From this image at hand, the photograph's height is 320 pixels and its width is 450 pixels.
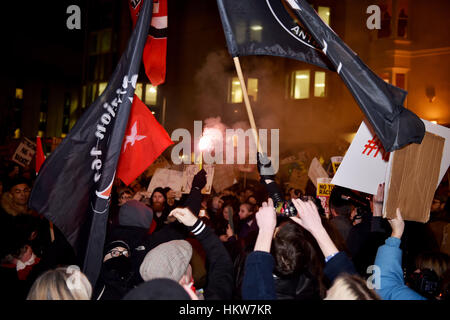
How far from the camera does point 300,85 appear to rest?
1856 centimetres

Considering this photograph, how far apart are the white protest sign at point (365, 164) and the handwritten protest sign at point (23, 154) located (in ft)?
26.6

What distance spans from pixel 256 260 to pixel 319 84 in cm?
1703

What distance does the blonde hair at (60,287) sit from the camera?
6.00 ft

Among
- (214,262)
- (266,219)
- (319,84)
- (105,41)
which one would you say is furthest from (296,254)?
(105,41)

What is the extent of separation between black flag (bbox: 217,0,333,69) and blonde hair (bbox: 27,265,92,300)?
6.67ft

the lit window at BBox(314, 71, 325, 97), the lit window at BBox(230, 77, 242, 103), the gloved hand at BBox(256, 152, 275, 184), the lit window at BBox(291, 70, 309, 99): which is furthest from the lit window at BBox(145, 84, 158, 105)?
the gloved hand at BBox(256, 152, 275, 184)

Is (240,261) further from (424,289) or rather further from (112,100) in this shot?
(112,100)

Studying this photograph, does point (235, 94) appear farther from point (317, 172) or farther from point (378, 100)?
point (378, 100)

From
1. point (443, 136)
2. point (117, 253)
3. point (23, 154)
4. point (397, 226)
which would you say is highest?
point (443, 136)

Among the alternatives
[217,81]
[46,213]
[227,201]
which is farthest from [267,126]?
[46,213]

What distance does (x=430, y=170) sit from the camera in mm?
2873

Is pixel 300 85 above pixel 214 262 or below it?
above

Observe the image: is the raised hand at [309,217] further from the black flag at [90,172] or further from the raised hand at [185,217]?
the black flag at [90,172]

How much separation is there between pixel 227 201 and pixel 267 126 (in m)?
11.8
